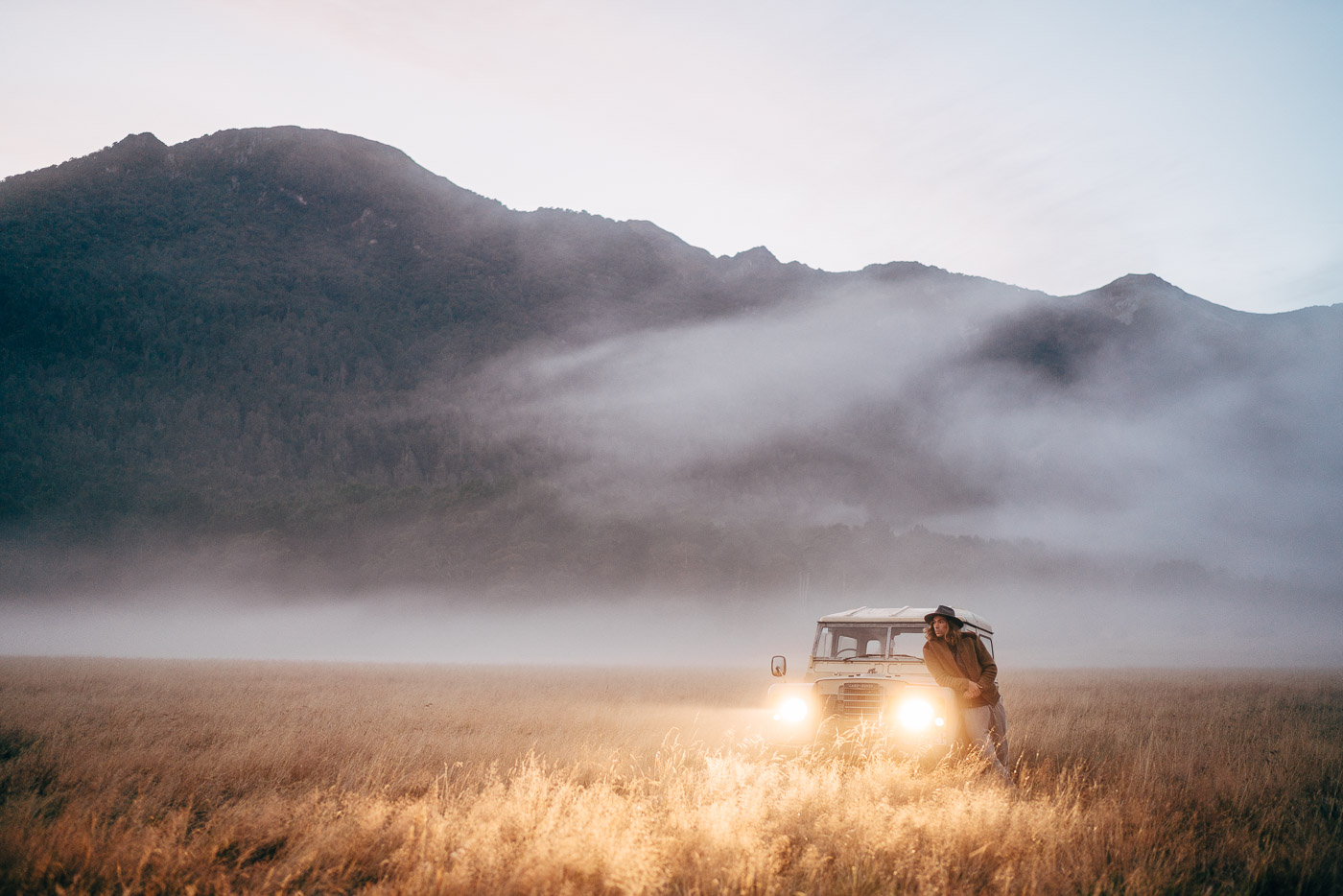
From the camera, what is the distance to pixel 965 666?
8.59 m

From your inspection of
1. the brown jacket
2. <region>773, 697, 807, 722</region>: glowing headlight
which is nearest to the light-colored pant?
the brown jacket

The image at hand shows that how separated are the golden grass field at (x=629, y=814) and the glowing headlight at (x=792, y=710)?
55 centimetres

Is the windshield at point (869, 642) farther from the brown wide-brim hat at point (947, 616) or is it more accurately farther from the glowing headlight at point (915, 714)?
the brown wide-brim hat at point (947, 616)

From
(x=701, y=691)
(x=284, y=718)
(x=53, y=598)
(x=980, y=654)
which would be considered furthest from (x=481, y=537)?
(x=980, y=654)

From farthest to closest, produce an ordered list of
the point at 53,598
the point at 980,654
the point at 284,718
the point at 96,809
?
the point at 53,598 → the point at 284,718 → the point at 980,654 → the point at 96,809

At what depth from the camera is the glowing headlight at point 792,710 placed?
9688 millimetres

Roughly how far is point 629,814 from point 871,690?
4284 mm

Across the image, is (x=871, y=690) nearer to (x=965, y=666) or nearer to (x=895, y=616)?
(x=965, y=666)

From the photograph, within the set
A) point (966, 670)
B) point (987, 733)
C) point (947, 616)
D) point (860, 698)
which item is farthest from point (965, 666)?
point (860, 698)

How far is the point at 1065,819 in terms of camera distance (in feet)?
22.0

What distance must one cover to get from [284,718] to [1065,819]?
44.7 feet

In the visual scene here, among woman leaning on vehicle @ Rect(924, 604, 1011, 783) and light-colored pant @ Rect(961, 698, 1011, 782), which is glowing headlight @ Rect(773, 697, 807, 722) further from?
light-colored pant @ Rect(961, 698, 1011, 782)

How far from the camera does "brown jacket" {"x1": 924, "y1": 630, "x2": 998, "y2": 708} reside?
8539 mm

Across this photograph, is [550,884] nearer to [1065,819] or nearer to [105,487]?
[1065,819]
